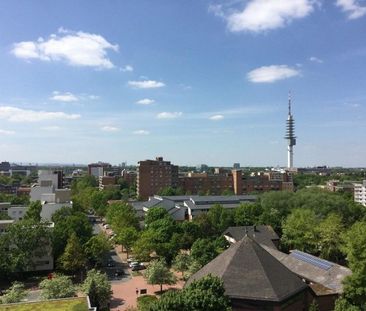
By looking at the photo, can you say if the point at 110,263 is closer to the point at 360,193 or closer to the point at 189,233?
the point at 189,233

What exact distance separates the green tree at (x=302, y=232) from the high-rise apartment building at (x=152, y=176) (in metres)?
78.9

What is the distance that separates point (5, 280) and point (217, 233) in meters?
38.7

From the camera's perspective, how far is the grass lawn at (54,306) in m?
A: 29.1

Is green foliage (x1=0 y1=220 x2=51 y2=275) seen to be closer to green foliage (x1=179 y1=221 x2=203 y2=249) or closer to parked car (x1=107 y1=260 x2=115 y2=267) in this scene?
parked car (x1=107 y1=260 x2=115 y2=267)

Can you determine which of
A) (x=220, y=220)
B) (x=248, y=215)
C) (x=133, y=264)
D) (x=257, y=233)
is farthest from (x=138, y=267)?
(x=248, y=215)

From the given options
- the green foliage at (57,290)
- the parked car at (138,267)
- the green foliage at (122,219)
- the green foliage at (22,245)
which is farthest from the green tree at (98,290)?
the green foliage at (122,219)

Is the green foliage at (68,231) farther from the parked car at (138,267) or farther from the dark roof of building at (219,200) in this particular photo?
the dark roof of building at (219,200)

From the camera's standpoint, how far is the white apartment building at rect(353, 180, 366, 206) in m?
145

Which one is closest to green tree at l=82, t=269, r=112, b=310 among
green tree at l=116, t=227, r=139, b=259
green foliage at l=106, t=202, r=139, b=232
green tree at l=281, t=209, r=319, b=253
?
green tree at l=116, t=227, r=139, b=259

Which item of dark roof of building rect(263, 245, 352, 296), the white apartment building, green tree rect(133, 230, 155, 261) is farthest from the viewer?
the white apartment building

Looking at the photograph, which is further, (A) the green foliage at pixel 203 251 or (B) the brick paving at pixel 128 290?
(A) the green foliage at pixel 203 251

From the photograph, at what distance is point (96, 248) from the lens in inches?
2104

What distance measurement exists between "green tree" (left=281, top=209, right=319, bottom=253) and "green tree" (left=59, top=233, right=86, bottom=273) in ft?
107

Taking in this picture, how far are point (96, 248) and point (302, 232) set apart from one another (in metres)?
31.6
